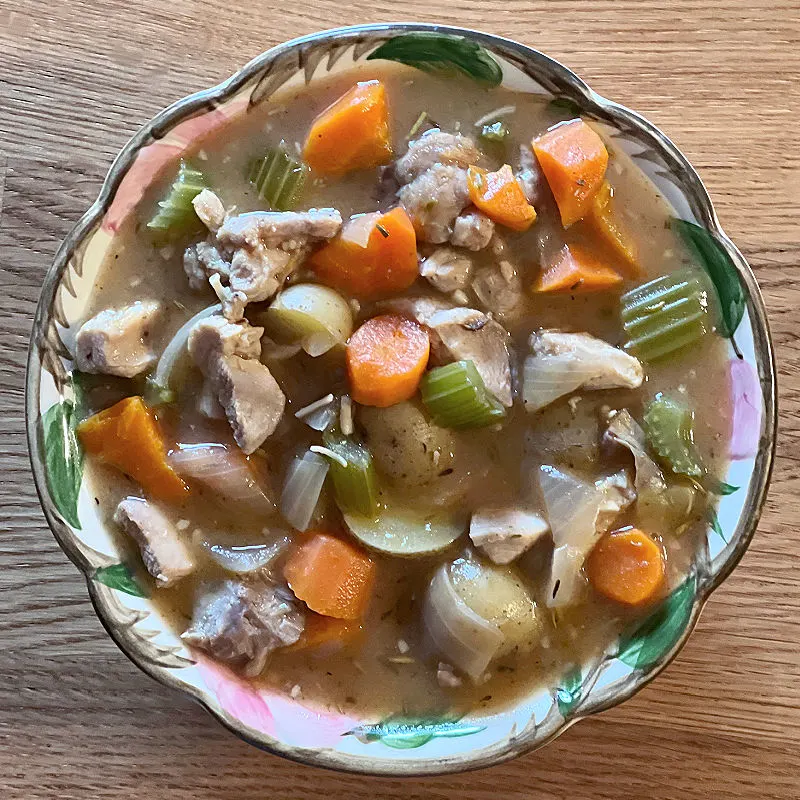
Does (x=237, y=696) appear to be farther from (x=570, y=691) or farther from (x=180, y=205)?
(x=180, y=205)

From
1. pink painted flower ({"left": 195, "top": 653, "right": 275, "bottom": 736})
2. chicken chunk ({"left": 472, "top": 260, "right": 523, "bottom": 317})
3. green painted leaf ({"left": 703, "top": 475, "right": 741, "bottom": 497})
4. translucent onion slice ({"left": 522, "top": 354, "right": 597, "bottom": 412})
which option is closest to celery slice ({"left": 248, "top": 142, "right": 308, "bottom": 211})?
chicken chunk ({"left": 472, "top": 260, "right": 523, "bottom": 317})

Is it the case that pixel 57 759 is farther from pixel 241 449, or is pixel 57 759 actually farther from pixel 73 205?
pixel 73 205

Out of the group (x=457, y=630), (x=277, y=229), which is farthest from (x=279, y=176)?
(x=457, y=630)

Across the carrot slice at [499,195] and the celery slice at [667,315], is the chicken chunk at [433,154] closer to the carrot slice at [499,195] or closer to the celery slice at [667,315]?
the carrot slice at [499,195]

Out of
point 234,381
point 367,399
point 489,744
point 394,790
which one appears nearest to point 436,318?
point 367,399

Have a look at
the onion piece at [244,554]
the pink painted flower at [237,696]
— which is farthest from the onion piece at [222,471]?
the pink painted flower at [237,696]

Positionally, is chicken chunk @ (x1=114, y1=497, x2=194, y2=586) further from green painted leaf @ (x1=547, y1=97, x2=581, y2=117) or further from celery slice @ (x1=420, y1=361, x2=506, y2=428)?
green painted leaf @ (x1=547, y1=97, x2=581, y2=117)

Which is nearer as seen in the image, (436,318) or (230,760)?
(436,318)
